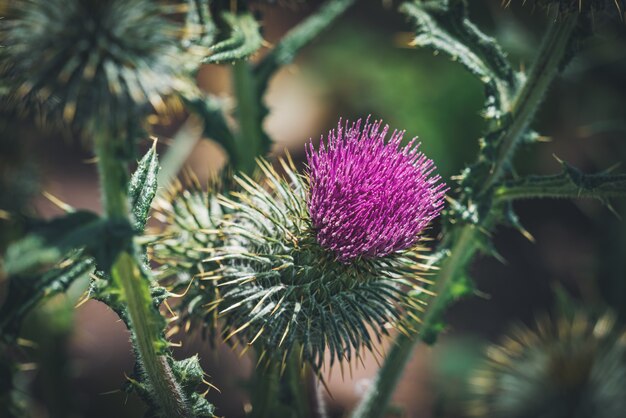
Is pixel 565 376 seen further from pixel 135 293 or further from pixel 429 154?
pixel 429 154

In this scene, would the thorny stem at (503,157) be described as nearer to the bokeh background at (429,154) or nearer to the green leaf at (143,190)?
the green leaf at (143,190)

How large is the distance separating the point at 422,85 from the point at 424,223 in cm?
492

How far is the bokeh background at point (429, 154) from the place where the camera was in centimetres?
416

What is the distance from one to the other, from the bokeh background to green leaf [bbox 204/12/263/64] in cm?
76

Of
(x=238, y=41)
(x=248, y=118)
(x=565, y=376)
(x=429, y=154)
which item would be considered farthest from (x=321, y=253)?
(x=429, y=154)

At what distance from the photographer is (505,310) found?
612 centimetres

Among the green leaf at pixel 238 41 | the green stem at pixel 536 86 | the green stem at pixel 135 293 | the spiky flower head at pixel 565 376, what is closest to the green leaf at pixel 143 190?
the green stem at pixel 135 293

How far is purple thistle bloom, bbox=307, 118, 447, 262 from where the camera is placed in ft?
7.28

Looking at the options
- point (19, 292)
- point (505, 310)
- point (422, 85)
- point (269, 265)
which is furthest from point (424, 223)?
point (422, 85)

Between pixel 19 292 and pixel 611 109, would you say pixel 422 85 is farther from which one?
pixel 19 292

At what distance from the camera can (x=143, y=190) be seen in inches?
85.8

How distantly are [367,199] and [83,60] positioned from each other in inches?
40.7

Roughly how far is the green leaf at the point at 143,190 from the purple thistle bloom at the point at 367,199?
0.56 m

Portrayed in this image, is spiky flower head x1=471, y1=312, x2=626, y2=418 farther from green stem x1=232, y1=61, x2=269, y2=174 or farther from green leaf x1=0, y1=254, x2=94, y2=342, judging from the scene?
green leaf x1=0, y1=254, x2=94, y2=342
